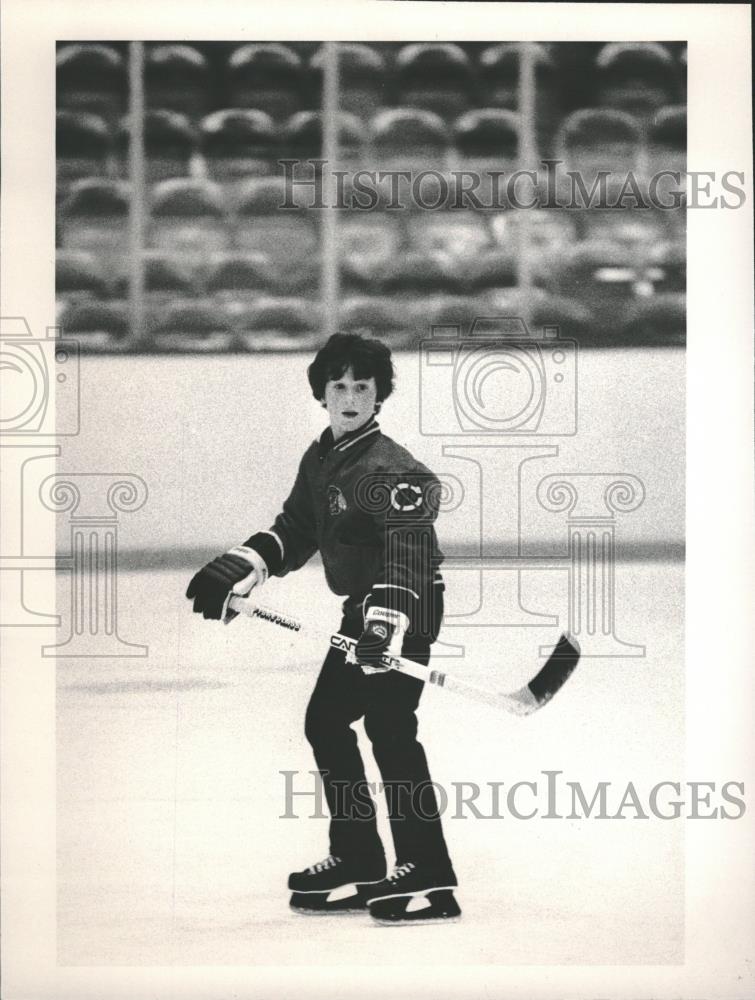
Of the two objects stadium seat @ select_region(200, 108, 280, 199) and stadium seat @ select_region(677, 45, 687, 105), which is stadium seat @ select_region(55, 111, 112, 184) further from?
stadium seat @ select_region(677, 45, 687, 105)

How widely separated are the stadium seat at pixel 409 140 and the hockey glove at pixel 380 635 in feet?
2.66

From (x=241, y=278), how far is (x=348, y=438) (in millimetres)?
350

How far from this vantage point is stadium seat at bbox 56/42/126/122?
6.73 feet

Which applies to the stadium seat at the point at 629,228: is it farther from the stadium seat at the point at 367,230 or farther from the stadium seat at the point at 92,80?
the stadium seat at the point at 92,80

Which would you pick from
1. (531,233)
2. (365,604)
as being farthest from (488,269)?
(365,604)

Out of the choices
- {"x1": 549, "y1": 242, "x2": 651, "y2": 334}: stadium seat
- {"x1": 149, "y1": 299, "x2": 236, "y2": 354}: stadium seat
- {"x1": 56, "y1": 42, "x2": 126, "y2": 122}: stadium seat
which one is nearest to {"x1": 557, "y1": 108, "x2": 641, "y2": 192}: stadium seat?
{"x1": 549, "y1": 242, "x2": 651, "y2": 334}: stadium seat

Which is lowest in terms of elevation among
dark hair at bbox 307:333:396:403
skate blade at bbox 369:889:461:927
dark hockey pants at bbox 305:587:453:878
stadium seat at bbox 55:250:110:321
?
skate blade at bbox 369:889:461:927

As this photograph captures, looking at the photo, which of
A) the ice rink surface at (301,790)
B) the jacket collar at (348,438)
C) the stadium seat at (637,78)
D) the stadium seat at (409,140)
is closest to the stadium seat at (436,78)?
→ the stadium seat at (409,140)

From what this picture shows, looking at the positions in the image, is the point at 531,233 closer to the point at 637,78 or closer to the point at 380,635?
the point at 637,78

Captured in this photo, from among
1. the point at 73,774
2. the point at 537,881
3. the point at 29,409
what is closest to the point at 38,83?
the point at 29,409

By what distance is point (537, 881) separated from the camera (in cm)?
205

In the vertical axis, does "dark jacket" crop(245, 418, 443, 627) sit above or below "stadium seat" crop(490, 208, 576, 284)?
below

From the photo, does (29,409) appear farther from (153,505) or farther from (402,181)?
(402,181)

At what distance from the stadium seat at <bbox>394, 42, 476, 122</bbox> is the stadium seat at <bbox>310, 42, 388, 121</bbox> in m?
0.03
